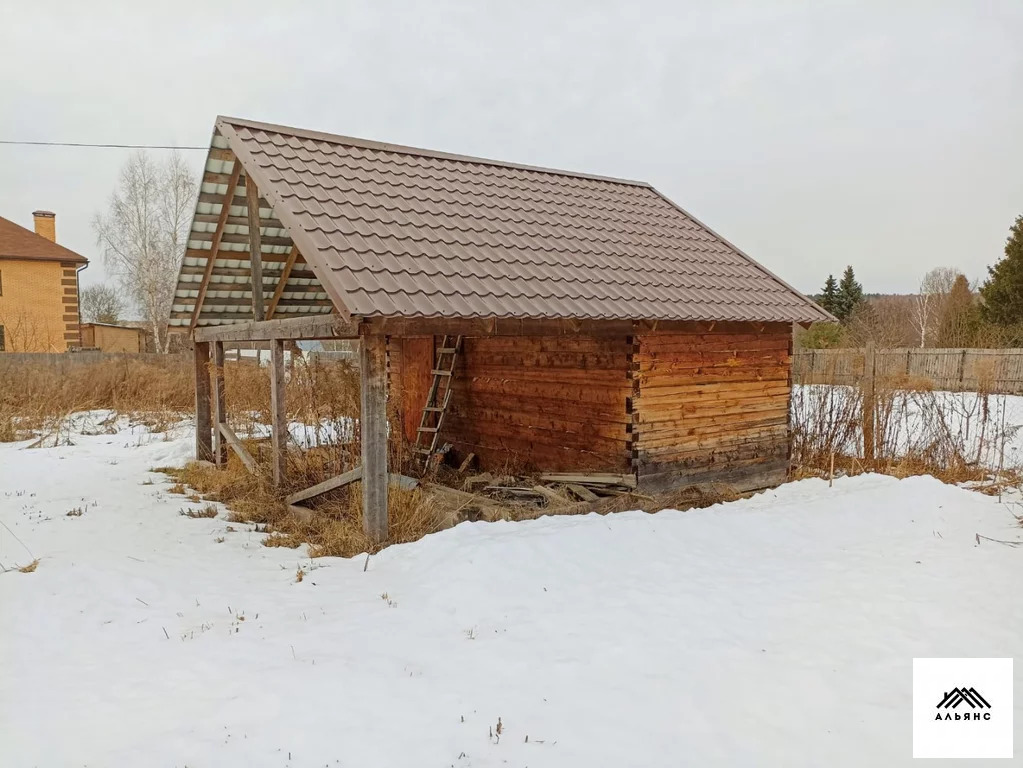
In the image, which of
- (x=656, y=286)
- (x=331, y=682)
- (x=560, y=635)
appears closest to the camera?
(x=331, y=682)

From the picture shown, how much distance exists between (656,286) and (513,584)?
4.28 meters

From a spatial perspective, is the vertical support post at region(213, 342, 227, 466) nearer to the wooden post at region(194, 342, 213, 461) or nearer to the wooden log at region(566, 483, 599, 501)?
the wooden post at region(194, 342, 213, 461)

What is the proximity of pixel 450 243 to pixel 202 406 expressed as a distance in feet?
20.5

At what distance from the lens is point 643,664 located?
4172 millimetres

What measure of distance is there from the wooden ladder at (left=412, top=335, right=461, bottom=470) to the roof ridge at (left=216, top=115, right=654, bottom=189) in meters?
2.68

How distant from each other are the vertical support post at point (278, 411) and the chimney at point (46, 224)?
30.5 m

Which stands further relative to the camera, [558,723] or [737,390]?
[737,390]

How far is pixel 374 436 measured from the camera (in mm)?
6191

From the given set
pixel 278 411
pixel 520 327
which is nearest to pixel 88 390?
pixel 278 411

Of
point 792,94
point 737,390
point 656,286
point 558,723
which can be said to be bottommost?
point 558,723

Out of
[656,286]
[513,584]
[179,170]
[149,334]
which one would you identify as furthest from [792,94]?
[149,334]

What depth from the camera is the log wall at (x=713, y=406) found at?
8.13 metres

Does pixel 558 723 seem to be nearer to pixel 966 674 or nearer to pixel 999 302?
pixel 966 674

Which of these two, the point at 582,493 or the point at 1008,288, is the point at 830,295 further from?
the point at 582,493
